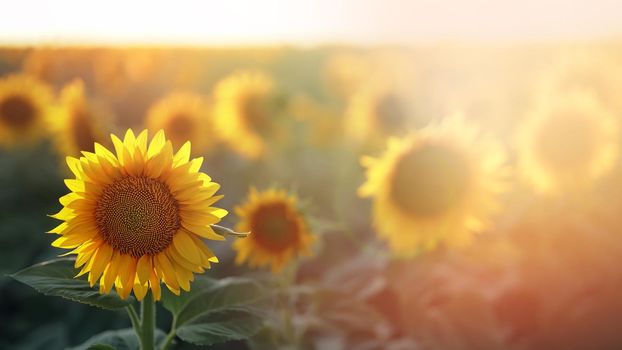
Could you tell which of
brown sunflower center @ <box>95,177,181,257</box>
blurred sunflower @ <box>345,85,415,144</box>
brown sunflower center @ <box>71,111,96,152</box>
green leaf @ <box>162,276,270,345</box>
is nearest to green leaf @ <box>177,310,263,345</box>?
green leaf @ <box>162,276,270,345</box>

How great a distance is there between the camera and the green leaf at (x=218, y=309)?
213 cm

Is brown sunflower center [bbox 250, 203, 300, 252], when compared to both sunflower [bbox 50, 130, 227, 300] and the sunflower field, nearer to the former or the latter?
the sunflower field

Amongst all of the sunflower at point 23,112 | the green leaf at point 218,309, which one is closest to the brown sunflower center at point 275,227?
the green leaf at point 218,309

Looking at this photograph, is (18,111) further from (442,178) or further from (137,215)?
(137,215)

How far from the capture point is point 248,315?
2.24 meters

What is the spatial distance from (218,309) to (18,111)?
5.25m

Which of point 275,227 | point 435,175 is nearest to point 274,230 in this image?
point 275,227

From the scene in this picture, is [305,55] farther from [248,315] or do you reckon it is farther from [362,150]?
[248,315]

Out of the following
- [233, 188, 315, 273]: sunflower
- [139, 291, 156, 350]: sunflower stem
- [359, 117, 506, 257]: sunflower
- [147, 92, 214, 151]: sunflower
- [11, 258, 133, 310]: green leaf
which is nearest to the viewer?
[11, 258, 133, 310]: green leaf

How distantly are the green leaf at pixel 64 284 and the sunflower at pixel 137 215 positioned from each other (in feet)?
0.26

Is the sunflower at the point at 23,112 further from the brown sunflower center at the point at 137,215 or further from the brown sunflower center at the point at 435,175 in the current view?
the brown sunflower center at the point at 137,215

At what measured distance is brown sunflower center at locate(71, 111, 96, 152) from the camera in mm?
6242

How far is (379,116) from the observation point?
6863 millimetres

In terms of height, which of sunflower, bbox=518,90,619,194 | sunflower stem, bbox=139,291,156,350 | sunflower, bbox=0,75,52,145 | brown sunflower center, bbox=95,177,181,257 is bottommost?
sunflower stem, bbox=139,291,156,350
